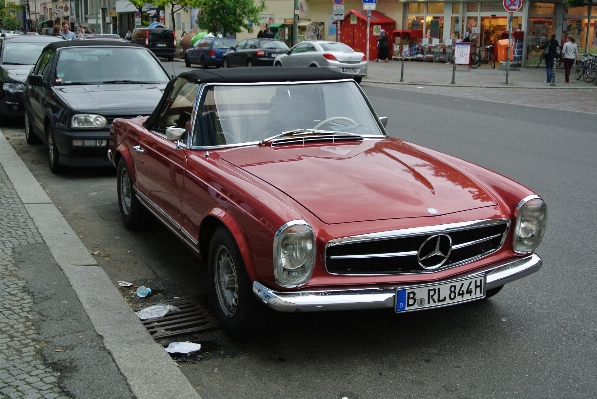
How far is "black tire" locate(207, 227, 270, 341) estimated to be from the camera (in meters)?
4.23

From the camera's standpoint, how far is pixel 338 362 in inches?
166

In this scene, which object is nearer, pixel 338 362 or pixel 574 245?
pixel 338 362

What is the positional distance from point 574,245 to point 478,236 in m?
2.47

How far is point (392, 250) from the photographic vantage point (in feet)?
13.5

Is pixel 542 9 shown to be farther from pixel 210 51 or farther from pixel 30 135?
pixel 30 135

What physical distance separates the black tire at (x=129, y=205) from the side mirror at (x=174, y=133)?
1.37 m

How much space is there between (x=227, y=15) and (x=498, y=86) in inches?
950

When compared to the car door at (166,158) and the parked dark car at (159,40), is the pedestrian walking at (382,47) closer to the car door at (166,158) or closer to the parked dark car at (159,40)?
the parked dark car at (159,40)

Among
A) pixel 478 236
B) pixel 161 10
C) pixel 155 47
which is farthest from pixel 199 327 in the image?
pixel 161 10

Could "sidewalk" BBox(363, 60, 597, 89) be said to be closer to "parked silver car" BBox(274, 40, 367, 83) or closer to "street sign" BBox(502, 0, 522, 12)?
"parked silver car" BBox(274, 40, 367, 83)

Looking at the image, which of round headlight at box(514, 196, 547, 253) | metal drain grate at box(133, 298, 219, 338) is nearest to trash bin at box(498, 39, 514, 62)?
round headlight at box(514, 196, 547, 253)

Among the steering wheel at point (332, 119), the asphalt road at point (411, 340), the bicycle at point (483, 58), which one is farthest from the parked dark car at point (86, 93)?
the bicycle at point (483, 58)

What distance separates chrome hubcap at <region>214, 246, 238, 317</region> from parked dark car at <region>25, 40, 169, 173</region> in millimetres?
4993

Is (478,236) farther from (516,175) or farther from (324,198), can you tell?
(516,175)
